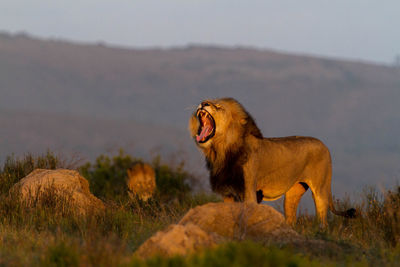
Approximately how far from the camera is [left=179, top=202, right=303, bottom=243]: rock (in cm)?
Answer: 623

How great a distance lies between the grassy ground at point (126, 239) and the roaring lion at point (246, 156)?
0.85 m

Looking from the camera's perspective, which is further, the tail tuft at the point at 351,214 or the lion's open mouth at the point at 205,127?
the tail tuft at the point at 351,214

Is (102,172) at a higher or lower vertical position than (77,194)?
lower

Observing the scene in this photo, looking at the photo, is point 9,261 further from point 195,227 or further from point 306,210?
point 306,210

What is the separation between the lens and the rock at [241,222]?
20.4ft

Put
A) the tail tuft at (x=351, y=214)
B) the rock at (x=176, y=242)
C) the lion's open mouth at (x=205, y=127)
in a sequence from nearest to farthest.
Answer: the rock at (x=176, y=242) < the lion's open mouth at (x=205, y=127) < the tail tuft at (x=351, y=214)

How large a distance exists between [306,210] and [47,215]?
4816 mm

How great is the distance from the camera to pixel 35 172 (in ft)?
35.6

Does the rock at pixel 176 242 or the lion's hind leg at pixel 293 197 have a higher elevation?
the rock at pixel 176 242

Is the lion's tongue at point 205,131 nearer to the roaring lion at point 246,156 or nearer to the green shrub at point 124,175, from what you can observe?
the roaring lion at point 246,156

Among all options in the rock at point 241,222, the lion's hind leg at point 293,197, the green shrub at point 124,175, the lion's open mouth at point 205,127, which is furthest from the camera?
the green shrub at point 124,175

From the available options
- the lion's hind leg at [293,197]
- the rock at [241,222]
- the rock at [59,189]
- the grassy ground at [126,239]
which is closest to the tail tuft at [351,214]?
the grassy ground at [126,239]

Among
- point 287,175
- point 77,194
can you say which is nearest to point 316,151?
point 287,175

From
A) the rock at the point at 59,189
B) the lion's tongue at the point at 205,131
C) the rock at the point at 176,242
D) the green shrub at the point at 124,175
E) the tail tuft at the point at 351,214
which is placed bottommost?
the green shrub at the point at 124,175
